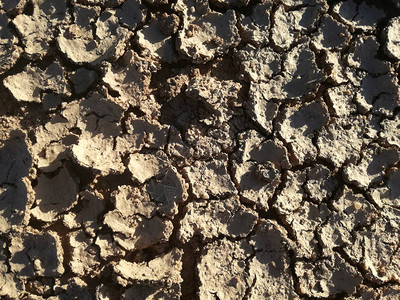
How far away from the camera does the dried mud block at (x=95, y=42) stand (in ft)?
7.02

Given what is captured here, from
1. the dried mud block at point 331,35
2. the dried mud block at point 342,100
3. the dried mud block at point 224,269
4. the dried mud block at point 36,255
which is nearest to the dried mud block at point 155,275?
the dried mud block at point 224,269

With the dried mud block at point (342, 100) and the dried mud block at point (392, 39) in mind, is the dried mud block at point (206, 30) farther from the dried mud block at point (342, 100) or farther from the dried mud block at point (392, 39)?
the dried mud block at point (392, 39)

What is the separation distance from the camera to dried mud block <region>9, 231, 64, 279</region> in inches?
76.9

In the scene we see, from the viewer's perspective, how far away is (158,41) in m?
2.20

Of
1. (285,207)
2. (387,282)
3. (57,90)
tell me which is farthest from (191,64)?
(387,282)

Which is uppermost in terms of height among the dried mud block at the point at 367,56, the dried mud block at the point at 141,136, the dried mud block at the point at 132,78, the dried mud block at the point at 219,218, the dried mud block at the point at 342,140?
the dried mud block at the point at 367,56

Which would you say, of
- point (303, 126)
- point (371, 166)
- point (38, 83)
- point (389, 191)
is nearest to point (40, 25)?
point (38, 83)

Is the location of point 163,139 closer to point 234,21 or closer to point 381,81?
point 234,21

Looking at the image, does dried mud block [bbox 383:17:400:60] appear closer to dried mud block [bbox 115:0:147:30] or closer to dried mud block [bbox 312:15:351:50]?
dried mud block [bbox 312:15:351:50]

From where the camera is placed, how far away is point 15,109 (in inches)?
83.1

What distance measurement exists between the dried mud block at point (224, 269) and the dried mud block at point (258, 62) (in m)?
0.83

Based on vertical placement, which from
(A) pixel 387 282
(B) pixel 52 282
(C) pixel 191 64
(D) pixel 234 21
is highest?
(D) pixel 234 21

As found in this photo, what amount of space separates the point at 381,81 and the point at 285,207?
845 millimetres

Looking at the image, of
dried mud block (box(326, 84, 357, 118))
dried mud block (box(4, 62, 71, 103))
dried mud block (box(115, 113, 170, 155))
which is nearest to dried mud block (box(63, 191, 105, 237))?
dried mud block (box(115, 113, 170, 155))
